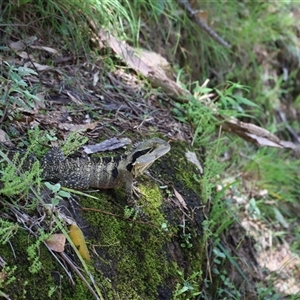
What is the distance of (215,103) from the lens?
4113 mm

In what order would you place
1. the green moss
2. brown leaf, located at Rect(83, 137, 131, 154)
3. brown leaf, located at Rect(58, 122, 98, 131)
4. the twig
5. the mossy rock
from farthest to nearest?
the twig
brown leaf, located at Rect(58, 122, 98, 131)
brown leaf, located at Rect(83, 137, 131, 154)
the green moss
the mossy rock

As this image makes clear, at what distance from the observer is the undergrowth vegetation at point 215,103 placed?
270 cm

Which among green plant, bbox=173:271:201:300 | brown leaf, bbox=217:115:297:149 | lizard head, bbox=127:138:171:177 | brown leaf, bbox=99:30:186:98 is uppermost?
lizard head, bbox=127:138:171:177

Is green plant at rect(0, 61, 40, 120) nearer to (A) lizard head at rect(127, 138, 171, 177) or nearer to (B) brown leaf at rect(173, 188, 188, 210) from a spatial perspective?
(A) lizard head at rect(127, 138, 171, 177)

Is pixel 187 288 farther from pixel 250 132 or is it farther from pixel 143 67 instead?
pixel 143 67

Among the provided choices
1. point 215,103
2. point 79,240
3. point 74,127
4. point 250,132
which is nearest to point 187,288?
point 79,240

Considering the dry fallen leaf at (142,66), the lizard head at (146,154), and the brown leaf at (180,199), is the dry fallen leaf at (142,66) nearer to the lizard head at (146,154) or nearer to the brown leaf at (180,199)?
the brown leaf at (180,199)

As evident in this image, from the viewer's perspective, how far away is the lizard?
254cm

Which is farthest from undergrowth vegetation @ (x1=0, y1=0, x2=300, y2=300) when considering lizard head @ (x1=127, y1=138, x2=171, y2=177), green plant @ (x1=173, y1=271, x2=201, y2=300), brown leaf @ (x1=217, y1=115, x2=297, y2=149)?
lizard head @ (x1=127, y1=138, x2=171, y2=177)

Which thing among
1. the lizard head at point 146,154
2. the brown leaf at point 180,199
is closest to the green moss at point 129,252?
the lizard head at point 146,154

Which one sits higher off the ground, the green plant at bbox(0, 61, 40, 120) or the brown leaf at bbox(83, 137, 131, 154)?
the green plant at bbox(0, 61, 40, 120)

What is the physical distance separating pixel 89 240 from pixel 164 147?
0.67 metres

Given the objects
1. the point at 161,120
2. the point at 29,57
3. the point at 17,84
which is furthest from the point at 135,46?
the point at 17,84

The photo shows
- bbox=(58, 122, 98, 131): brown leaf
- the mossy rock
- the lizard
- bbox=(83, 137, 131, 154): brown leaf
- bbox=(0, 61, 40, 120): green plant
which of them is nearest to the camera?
the mossy rock
